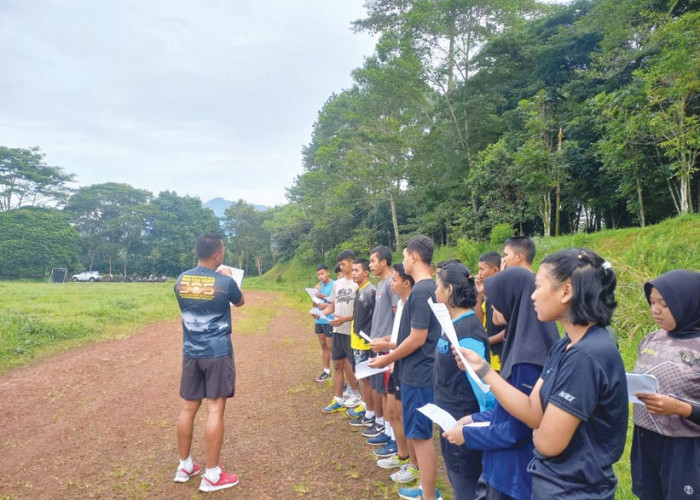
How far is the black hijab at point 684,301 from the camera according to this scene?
2.14 m

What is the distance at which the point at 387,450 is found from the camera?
13.5ft

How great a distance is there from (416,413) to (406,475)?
0.96 meters

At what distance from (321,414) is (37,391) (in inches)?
194

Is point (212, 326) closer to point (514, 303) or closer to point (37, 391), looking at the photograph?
point (514, 303)

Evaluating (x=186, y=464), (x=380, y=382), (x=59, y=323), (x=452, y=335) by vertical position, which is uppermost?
(x=452, y=335)

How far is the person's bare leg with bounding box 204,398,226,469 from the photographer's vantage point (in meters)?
3.58

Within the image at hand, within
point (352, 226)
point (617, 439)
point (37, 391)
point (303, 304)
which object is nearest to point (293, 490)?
point (617, 439)

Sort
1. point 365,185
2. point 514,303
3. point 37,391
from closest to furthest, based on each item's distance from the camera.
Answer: point 514,303 → point 37,391 → point 365,185

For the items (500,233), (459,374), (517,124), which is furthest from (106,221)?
(459,374)

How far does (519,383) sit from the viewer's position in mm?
1999

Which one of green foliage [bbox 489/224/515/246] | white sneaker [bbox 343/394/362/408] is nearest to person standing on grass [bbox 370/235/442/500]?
white sneaker [bbox 343/394/362/408]

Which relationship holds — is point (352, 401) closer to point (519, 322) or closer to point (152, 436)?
point (152, 436)

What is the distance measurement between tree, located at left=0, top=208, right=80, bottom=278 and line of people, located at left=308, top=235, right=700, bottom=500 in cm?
4899

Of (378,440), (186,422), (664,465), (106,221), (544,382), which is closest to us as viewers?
(544,382)
